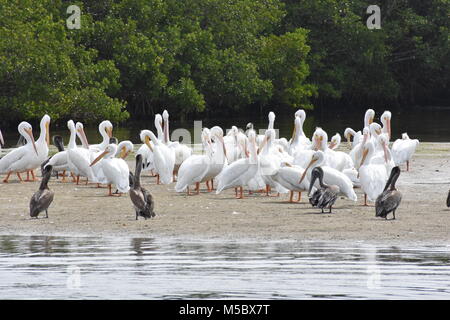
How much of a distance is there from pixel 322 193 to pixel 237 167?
219 centimetres

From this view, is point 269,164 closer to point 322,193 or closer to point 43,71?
point 322,193

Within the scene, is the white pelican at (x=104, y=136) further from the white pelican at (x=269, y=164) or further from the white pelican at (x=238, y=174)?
the white pelican at (x=238, y=174)

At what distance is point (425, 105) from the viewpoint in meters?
63.5

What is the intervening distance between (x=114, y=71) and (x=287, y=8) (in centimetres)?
1643

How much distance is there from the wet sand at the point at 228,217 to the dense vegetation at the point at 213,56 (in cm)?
1989

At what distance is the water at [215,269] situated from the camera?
396 inches

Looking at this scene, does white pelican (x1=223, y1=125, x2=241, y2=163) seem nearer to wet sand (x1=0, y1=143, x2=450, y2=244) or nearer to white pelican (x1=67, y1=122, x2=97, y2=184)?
wet sand (x1=0, y1=143, x2=450, y2=244)

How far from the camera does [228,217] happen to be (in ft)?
48.8

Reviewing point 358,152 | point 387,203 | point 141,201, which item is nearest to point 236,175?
point 141,201

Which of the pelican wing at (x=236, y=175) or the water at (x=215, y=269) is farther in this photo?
the pelican wing at (x=236, y=175)

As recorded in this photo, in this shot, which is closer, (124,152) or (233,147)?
(124,152)

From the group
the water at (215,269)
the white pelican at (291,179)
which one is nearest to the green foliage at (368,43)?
the white pelican at (291,179)

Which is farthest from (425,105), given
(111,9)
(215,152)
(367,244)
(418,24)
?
(367,244)

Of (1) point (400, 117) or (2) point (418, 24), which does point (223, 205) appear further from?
(2) point (418, 24)
